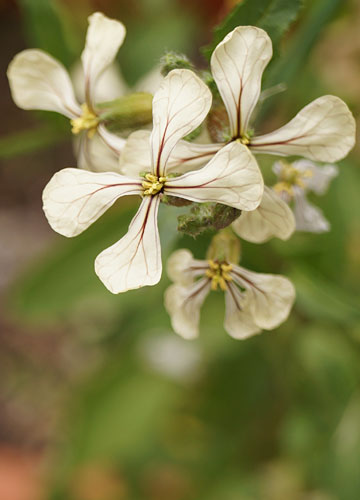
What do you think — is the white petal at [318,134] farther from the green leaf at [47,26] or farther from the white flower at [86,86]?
the green leaf at [47,26]

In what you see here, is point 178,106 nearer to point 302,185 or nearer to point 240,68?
point 240,68

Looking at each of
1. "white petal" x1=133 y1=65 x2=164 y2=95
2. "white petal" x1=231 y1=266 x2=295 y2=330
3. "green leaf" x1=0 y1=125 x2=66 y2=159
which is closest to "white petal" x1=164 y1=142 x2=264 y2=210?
"white petal" x1=231 y1=266 x2=295 y2=330

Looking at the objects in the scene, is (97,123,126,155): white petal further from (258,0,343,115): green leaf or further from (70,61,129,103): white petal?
(70,61,129,103): white petal

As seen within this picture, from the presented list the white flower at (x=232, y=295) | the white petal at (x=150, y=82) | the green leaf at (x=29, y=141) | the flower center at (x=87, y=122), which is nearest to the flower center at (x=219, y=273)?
the white flower at (x=232, y=295)

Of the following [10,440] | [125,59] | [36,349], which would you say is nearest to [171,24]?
[125,59]

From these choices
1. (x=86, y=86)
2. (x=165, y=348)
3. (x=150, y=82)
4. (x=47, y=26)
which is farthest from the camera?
(x=165, y=348)

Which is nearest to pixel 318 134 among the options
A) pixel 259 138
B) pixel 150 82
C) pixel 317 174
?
pixel 259 138

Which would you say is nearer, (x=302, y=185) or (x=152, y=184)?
(x=152, y=184)
